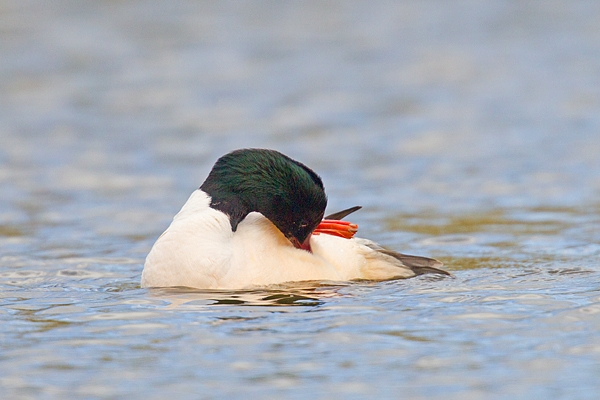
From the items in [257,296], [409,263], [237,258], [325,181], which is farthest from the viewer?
[325,181]

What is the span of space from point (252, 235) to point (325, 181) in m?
6.03

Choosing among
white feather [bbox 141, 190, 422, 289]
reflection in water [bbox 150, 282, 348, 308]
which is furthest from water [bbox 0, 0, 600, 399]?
white feather [bbox 141, 190, 422, 289]

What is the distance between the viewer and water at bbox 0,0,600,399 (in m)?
5.12

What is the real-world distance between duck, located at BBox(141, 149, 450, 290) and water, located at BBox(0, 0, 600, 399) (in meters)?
0.16

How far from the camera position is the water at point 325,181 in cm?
512

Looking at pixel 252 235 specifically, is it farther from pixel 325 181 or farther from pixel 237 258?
pixel 325 181

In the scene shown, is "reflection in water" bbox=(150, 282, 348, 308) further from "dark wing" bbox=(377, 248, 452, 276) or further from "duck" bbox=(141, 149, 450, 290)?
"dark wing" bbox=(377, 248, 452, 276)

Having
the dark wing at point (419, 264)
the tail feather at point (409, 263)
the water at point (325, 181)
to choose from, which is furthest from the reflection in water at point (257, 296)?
the dark wing at point (419, 264)

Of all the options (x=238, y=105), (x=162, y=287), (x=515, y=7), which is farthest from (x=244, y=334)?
(x=515, y=7)

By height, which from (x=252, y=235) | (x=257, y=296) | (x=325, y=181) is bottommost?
(x=257, y=296)

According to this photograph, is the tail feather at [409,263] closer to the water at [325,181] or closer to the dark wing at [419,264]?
the dark wing at [419,264]

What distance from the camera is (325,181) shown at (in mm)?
12969

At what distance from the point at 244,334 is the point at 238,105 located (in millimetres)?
11366

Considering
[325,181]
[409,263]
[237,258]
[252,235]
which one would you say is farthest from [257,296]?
[325,181]
